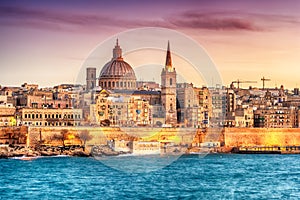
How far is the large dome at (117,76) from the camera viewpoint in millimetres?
70125

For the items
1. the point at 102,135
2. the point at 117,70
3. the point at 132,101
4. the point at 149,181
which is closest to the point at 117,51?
the point at 117,70

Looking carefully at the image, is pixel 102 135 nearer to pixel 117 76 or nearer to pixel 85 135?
pixel 85 135

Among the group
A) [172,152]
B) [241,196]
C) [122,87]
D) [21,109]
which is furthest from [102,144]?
[241,196]

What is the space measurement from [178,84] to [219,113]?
4.20 meters

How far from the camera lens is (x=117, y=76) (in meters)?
70.6

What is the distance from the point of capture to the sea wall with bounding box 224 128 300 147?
55.6m

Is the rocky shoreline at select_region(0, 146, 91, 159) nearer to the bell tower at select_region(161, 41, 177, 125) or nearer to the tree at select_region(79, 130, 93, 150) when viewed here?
the tree at select_region(79, 130, 93, 150)

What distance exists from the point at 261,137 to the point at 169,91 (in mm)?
10363

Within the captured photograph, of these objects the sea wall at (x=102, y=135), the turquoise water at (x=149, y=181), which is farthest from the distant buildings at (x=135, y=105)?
the turquoise water at (x=149, y=181)

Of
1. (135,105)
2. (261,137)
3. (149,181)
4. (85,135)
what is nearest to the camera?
(149,181)

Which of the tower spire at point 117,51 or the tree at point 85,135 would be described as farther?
the tower spire at point 117,51

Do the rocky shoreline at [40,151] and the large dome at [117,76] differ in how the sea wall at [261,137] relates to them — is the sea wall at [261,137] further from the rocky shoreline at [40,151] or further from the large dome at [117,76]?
the large dome at [117,76]

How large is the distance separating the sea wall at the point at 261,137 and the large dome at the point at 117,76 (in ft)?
51.0

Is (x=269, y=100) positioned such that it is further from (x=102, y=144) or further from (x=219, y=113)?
(x=102, y=144)
